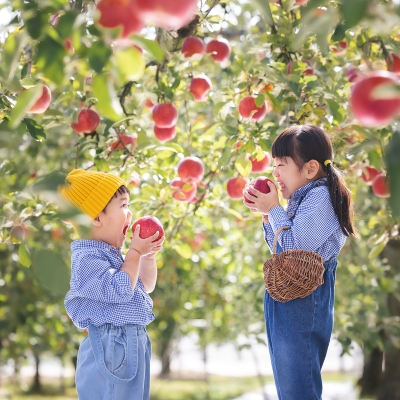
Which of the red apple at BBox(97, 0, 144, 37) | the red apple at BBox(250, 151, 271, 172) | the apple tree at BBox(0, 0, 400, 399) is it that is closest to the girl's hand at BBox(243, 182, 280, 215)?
the apple tree at BBox(0, 0, 400, 399)

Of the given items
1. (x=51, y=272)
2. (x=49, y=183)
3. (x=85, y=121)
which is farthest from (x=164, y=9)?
(x=85, y=121)

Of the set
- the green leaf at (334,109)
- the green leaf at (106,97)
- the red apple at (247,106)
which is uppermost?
the red apple at (247,106)

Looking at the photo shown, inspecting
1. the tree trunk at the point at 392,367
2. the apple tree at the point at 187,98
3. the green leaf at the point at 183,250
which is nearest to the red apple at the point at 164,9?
the apple tree at the point at 187,98

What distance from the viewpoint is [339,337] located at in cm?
361

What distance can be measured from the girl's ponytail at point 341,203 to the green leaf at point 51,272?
1035mm

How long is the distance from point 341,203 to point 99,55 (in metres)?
1.09

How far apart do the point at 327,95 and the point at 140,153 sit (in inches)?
28.4

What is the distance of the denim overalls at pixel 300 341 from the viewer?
1.79 m

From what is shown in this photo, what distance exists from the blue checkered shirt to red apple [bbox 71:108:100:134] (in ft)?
2.73

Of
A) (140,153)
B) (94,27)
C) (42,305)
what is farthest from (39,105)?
(42,305)

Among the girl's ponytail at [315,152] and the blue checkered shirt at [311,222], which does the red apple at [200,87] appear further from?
the blue checkered shirt at [311,222]

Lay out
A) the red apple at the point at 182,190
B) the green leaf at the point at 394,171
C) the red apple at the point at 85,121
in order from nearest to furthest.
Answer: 1. the green leaf at the point at 394,171
2. the red apple at the point at 85,121
3. the red apple at the point at 182,190

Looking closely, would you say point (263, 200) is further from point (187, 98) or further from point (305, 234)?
point (187, 98)

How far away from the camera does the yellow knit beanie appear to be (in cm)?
188
